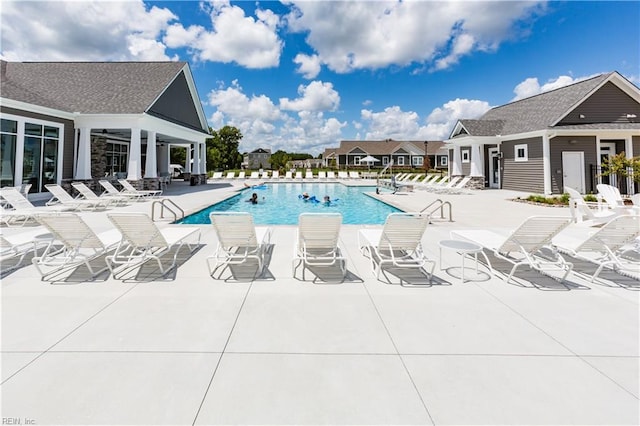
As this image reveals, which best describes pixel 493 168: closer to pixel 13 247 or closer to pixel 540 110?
pixel 540 110

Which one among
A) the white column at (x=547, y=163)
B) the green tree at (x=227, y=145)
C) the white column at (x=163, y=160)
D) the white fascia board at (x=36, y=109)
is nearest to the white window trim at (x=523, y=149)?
the white column at (x=547, y=163)

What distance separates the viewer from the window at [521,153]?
19.7 meters

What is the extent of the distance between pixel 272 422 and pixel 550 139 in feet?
71.6

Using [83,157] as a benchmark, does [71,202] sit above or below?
below

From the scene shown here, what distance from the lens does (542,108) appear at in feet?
67.2

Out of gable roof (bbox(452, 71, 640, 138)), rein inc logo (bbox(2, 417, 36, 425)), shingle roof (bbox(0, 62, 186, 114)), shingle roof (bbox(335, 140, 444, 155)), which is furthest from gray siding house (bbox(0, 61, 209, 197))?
shingle roof (bbox(335, 140, 444, 155))

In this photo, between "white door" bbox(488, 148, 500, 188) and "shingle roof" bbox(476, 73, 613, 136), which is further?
"white door" bbox(488, 148, 500, 188)

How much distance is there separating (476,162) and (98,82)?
26.3 meters

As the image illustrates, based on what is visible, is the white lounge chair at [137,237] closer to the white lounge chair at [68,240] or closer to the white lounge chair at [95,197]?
the white lounge chair at [68,240]

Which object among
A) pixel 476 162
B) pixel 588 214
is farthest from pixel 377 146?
pixel 588 214

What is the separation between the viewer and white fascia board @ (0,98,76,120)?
40.6 feet

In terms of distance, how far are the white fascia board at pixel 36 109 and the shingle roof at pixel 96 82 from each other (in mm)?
289

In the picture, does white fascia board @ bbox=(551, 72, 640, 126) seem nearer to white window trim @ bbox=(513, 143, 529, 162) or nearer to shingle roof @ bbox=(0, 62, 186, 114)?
white window trim @ bbox=(513, 143, 529, 162)

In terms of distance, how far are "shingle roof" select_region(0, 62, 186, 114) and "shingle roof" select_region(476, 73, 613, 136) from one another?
22.1 metres
